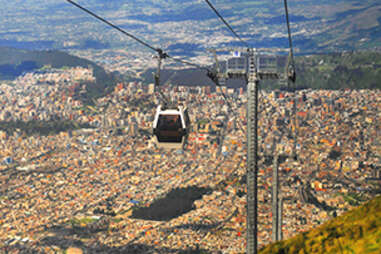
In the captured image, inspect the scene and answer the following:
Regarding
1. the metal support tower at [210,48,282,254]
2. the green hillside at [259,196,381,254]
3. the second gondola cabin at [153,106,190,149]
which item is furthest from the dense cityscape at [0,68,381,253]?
the metal support tower at [210,48,282,254]

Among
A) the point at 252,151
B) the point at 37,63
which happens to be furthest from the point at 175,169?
the point at 37,63

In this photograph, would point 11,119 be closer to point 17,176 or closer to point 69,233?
point 17,176

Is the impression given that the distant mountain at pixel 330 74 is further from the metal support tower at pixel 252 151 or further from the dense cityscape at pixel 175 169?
the metal support tower at pixel 252 151

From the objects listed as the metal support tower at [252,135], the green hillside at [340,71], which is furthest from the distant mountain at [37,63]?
the metal support tower at [252,135]

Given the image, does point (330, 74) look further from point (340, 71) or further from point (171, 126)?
point (171, 126)

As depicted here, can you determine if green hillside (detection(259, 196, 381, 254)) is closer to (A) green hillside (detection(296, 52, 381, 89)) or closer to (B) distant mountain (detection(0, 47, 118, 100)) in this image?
(A) green hillside (detection(296, 52, 381, 89))

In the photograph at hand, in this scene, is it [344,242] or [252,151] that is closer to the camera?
[252,151]
